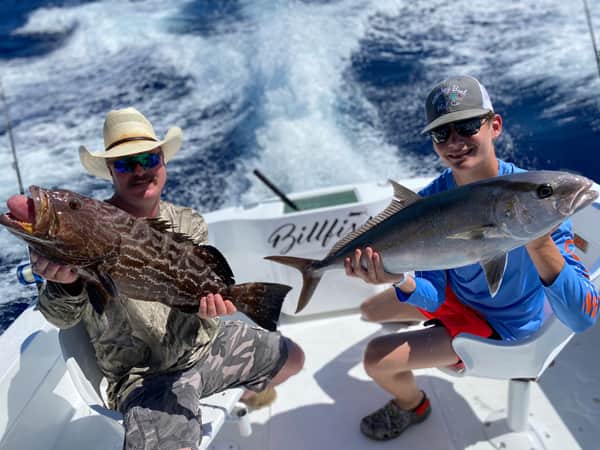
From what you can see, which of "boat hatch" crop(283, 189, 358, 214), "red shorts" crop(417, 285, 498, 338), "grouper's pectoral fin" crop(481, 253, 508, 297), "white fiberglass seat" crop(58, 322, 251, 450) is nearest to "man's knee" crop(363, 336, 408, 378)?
"red shorts" crop(417, 285, 498, 338)

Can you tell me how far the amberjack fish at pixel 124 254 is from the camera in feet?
5.90

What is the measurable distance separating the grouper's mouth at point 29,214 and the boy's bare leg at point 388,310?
6.57 feet

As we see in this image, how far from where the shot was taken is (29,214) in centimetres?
173

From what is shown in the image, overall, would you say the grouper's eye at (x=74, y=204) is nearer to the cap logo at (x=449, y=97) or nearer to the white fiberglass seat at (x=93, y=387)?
the white fiberglass seat at (x=93, y=387)

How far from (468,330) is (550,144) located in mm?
4545

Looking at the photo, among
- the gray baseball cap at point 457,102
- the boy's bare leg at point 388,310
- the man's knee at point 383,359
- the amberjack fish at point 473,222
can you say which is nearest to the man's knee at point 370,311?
the boy's bare leg at point 388,310

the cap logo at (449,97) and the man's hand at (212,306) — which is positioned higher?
the cap logo at (449,97)

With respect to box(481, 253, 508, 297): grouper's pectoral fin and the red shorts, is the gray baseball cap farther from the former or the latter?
the red shorts

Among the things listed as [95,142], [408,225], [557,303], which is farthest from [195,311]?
[95,142]

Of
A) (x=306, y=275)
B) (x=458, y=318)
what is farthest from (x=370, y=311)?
(x=306, y=275)

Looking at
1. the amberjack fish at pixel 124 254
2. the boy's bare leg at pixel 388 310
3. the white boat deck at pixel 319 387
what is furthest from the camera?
the boy's bare leg at pixel 388 310

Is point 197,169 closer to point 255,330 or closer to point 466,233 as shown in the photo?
point 255,330

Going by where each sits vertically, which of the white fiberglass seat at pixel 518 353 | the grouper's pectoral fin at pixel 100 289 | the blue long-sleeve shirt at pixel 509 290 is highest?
the grouper's pectoral fin at pixel 100 289

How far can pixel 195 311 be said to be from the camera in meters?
2.31
